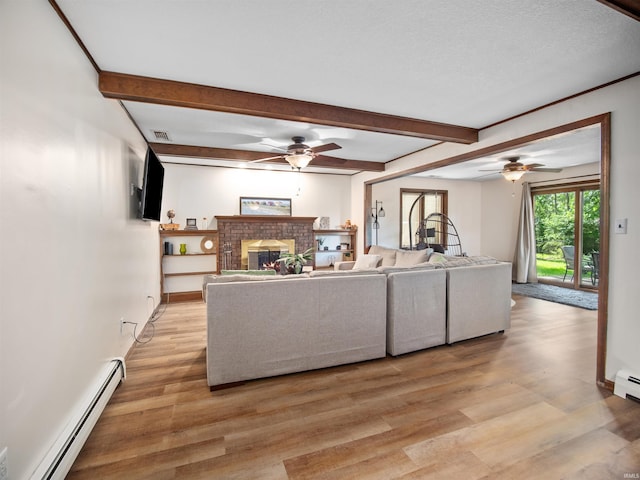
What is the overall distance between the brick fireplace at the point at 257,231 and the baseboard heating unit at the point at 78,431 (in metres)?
3.46

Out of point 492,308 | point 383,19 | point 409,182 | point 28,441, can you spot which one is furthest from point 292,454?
point 409,182

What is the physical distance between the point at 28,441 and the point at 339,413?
164 cm

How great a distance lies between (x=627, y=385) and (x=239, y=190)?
18.9 feet

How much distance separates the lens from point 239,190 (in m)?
5.96

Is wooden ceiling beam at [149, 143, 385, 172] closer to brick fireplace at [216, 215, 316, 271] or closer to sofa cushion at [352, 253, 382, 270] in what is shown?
brick fireplace at [216, 215, 316, 271]

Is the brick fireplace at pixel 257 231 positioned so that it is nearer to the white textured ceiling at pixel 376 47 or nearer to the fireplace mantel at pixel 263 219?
the fireplace mantel at pixel 263 219

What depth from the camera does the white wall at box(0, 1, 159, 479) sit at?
1262mm

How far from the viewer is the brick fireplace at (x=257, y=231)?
226 inches

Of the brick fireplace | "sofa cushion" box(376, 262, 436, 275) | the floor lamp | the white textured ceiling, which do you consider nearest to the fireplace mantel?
the brick fireplace

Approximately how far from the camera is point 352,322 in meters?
2.82

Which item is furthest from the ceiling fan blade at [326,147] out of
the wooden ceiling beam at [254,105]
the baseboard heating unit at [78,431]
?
the baseboard heating unit at [78,431]

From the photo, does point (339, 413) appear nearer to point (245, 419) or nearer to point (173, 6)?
point (245, 419)

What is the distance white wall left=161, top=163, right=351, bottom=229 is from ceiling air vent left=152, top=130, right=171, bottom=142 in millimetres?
1279

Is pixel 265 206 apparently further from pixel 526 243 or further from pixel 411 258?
pixel 526 243
